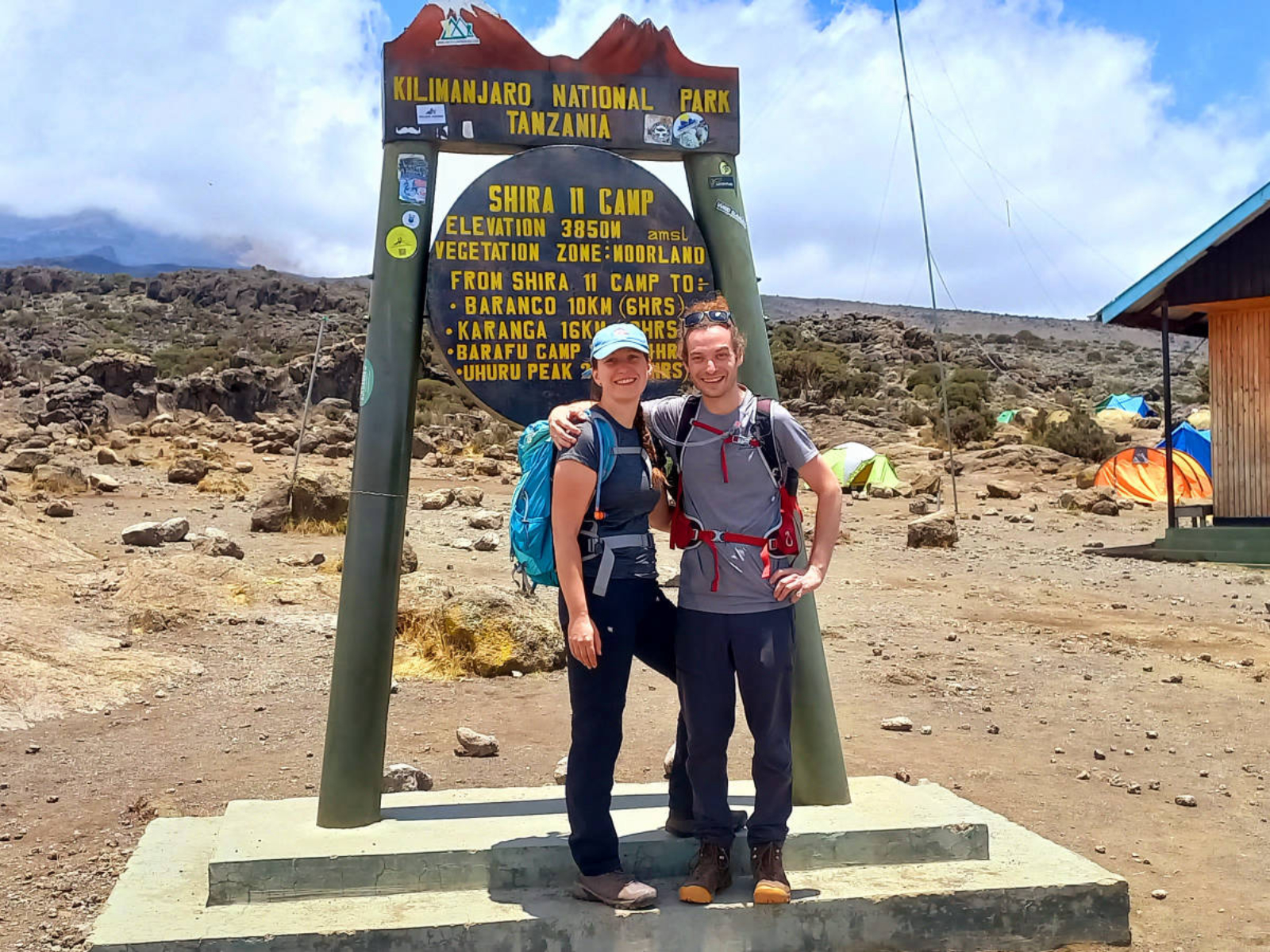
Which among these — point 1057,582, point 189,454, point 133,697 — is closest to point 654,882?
point 133,697

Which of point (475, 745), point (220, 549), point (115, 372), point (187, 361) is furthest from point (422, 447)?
point (187, 361)

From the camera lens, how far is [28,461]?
21047mm

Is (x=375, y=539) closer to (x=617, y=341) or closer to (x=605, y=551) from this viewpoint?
(x=605, y=551)

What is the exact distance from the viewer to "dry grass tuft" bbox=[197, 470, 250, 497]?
20.0 metres

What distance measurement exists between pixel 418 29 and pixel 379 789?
8.56 ft

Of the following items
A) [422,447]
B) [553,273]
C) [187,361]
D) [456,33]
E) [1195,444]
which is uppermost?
[187,361]

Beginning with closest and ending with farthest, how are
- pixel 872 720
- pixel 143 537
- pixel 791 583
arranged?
pixel 791 583, pixel 872 720, pixel 143 537

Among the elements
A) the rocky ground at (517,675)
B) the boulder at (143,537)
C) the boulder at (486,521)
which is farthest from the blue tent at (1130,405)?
the boulder at (143,537)

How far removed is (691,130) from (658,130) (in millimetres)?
129

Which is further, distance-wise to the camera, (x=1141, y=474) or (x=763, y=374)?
(x=1141, y=474)

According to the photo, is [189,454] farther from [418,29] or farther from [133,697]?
[418,29]

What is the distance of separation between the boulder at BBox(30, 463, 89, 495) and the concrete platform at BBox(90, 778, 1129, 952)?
15798 mm

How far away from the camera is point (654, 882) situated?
397cm

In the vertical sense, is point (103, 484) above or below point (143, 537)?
above
